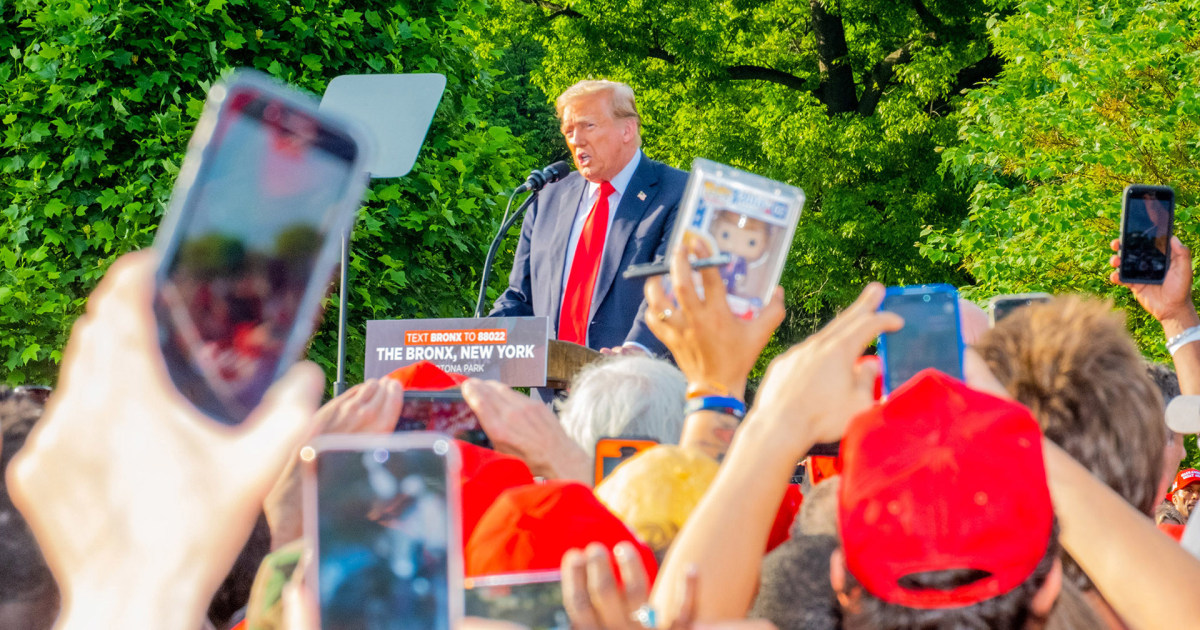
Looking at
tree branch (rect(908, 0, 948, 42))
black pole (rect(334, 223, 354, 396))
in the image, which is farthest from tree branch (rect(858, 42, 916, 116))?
black pole (rect(334, 223, 354, 396))

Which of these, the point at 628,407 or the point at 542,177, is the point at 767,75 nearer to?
the point at 542,177

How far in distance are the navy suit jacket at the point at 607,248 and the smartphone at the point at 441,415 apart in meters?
1.95

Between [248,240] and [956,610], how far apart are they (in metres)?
0.82

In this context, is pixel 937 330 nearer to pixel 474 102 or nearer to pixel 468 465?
pixel 468 465

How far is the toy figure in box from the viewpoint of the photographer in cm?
155

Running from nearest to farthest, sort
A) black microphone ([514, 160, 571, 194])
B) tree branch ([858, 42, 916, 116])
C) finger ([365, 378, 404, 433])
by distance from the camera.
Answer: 1. finger ([365, 378, 404, 433])
2. black microphone ([514, 160, 571, 194])
3. tree branch ([858, 42, 916, 116])

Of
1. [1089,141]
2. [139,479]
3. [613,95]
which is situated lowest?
[139,479]

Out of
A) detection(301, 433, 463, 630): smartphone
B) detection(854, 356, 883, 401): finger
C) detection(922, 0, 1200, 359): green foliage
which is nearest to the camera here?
detection(301, 433, 463, 630): smartphone

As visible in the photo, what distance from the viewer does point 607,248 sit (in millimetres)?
4160

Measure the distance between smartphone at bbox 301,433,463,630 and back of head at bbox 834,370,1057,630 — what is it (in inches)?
20.9

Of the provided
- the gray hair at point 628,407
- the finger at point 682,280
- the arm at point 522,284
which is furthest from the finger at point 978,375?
the arm at point 522,284

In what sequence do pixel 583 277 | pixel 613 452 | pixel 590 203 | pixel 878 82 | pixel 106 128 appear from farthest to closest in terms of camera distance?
pixel 878 82, pixel 106 128, pixel 590 203, pixel 583 277, pixel 613 452

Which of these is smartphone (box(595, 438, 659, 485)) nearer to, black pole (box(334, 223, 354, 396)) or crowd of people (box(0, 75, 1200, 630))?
crowd of people (box(0, 75, 1200, 630))

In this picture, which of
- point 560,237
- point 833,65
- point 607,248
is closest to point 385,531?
point 607,248
